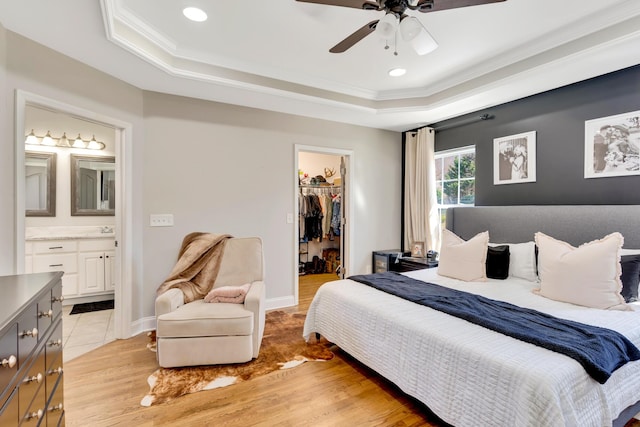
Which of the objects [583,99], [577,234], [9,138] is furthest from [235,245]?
[583,99]

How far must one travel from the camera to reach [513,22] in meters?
2.32

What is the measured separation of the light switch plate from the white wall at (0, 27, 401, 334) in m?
0.05

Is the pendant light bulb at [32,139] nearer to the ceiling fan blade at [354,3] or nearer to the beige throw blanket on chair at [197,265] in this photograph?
the beige throw blanket on chair at [197,265]

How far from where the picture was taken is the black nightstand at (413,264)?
3787 mm

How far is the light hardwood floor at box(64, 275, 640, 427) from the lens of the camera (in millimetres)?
1826

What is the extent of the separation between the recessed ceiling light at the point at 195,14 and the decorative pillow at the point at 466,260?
2907mm

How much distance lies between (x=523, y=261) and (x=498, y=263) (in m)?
0.22

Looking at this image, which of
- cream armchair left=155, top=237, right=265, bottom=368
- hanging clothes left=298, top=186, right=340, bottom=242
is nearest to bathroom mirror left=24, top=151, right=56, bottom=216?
cream armchair left=155, top=237, right=265, bottom=368

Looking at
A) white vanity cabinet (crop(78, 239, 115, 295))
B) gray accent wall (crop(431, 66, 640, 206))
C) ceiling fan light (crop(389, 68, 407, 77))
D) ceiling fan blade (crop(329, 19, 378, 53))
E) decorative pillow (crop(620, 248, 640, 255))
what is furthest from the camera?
white vanity cabinet (crop(78, 239, 115, 295))

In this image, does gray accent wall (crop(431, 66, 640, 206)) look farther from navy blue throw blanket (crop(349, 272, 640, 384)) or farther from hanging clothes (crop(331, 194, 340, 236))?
hanging clothes (crop(331, 194, 340, 236))

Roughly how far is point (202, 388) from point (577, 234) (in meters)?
3.32

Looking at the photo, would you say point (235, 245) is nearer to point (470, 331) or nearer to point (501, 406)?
point (470, 331)

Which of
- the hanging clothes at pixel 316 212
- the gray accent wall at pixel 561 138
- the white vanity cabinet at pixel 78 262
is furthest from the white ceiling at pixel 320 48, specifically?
the hanging clothes at pixel 316 212

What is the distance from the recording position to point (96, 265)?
391 cm
